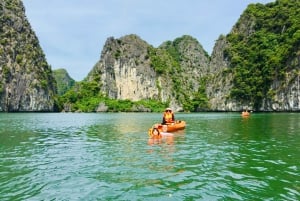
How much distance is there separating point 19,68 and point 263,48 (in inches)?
3502

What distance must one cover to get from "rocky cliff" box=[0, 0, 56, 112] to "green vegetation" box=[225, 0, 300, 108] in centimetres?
7195

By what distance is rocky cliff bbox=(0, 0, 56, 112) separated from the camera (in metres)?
115

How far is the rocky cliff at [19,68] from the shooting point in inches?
4530

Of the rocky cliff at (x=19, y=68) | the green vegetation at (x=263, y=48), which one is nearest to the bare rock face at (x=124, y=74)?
the rocky cliff at (x=19, y=68)

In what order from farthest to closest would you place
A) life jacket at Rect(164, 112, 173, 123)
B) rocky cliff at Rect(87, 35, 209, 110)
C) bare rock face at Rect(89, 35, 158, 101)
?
rocky cliff at Rect(87, 35, 209, 110) < bare rock face at Rect(89, 35, 158, 101) < life jacket at Rect(164, 112, 173, 123)

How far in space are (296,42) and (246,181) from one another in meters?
88.3

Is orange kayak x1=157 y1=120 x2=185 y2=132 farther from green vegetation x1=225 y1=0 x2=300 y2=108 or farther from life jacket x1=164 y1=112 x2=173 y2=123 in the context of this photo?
green vegetation x1=225 y1=0 x2=300 y2=108

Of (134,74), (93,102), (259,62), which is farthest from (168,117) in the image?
(134,74)

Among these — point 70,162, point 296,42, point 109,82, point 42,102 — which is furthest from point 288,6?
point 70,162

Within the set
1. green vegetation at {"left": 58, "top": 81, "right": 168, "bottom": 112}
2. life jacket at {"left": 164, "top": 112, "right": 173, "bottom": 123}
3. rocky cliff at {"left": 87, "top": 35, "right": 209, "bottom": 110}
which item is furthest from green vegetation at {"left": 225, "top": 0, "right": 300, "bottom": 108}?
life jacket at {"left": 164, "top": 112, "right": 173, "bottom": 123}

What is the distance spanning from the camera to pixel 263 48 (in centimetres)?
11056

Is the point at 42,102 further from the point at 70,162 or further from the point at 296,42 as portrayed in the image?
the point at 70,162

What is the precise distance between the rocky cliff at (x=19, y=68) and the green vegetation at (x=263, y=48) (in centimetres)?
7195

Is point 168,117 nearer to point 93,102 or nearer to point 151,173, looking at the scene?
point 151,173
